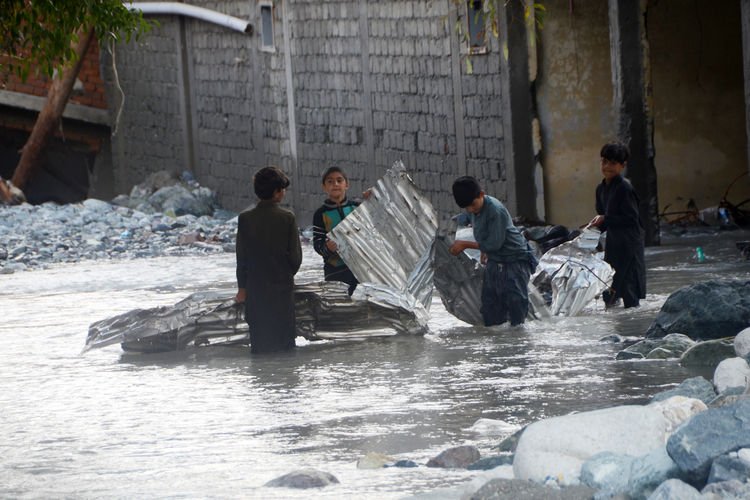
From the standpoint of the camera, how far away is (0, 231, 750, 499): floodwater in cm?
638

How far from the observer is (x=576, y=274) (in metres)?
10.4

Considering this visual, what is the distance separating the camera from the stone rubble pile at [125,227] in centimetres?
1716

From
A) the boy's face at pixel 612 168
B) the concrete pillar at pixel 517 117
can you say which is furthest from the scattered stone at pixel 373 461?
the concrete pillar at pixel 517 117

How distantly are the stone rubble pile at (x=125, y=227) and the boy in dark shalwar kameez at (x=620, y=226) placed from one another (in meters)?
7.57

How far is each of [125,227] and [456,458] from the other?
1398cm

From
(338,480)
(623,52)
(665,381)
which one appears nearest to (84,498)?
(338,480)

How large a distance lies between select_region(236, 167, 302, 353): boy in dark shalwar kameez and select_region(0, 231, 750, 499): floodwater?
0.32m

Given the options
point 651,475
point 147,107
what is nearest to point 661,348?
point 651,475

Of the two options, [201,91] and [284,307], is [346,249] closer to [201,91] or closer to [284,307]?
[284,307]

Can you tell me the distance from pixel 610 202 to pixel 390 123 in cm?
673

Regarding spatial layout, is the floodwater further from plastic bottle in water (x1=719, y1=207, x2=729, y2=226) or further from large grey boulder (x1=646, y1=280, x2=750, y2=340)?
plastic bottle in water (x1=719, y1=207, x2=729, y2=226)

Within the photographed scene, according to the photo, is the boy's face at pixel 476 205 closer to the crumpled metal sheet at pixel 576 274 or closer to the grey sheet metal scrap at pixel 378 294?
the grey sheet metal scrap at pixel 378 294

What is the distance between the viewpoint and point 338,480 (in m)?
6.09

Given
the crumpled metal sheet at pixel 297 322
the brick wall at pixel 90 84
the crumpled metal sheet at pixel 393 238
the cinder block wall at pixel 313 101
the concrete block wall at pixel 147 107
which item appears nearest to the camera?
the crumpled metal sheet at pixel 297 322
